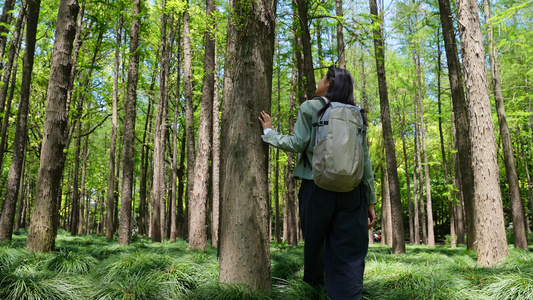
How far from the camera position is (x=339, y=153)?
2.52 meters

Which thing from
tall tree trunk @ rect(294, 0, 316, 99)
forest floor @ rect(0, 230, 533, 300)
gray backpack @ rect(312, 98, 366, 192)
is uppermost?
tall tree trunk @ rect(294, 0, 316, 99)

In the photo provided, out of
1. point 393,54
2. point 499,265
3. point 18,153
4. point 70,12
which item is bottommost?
point 499,265

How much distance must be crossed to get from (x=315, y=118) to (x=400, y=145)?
2179 centimetres

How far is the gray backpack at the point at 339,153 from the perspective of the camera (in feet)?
8.22

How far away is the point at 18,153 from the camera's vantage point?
28.9 feet

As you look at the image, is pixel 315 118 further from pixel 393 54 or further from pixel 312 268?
pixel 393 54

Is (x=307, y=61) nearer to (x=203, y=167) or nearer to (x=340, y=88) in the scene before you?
(x=203, y=167)

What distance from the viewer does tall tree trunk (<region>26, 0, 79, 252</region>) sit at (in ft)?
17.6

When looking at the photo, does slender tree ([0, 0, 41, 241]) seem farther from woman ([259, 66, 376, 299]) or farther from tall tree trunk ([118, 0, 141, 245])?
woman ([259, 66, 376, 299])

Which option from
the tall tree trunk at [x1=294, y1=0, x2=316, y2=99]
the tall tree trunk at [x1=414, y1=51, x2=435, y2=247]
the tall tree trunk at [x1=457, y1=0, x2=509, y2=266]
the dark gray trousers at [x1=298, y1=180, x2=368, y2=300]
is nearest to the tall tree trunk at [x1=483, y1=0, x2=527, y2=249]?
the tall tree trunk at [x1=414, y1=51, x2=435, y2=247]

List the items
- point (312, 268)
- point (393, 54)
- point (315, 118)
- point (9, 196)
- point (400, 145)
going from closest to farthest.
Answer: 1. point (315, 118)
2. point (312, 268)
3. point (9, 196)
4. point (393, 54)
5. point (400, 145)

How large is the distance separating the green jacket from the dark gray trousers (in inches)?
4.2

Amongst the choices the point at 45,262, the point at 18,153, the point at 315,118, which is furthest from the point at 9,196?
the point at 315,118

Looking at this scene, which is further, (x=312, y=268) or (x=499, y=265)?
(x=499, y=265)
